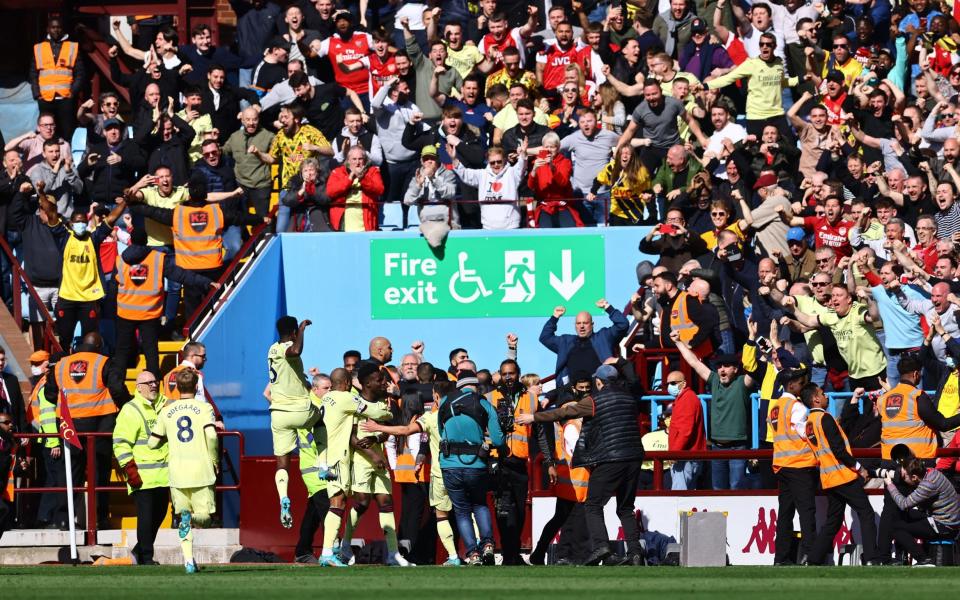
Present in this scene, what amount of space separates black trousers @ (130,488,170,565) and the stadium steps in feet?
4.42

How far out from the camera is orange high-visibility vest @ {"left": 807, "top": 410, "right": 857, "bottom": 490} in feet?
57.8

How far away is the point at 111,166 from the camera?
24844 millimetres

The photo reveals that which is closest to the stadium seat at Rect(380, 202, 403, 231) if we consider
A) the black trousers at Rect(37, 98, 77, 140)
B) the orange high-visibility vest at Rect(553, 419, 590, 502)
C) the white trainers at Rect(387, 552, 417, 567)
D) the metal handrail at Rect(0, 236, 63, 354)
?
the metal handrail at Rect(0, 236, 63, 354)

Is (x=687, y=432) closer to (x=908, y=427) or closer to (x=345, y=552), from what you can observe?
(x=908, y=427)

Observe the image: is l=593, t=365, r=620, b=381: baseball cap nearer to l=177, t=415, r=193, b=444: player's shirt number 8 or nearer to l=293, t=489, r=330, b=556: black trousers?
l=293, t=489, r=330, b=556: black trousers

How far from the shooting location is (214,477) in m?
16.9

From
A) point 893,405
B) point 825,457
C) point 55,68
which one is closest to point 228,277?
point 55,68

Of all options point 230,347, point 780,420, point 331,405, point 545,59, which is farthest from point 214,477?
point 545,59

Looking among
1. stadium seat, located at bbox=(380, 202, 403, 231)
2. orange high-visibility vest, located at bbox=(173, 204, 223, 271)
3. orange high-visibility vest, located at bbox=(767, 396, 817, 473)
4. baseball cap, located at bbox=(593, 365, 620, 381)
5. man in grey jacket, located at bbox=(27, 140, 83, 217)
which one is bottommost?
orange high-visibility vest, located at bbox=(767, 396, 817, 473)

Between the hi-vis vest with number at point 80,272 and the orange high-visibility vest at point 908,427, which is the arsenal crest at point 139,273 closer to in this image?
the hi-vis vest with number at point 80,272

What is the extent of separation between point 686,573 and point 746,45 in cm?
1119

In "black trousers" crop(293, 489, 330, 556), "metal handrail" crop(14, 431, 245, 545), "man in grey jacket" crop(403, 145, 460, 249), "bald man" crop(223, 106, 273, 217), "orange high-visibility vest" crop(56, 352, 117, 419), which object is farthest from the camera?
"bald man" crop(223, 106, 273, 217)

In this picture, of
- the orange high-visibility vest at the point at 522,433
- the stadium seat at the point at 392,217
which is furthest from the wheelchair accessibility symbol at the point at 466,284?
the orange high-visibility vest at the point at 522,433

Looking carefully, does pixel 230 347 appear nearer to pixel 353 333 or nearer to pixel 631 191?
pixel 353 333
